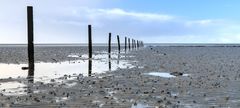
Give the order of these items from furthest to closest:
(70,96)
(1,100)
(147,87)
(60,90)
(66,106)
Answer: (147,87) < (60,90) < (70,96) < (1,100) < (66,106)

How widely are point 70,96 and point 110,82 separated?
5.59 m

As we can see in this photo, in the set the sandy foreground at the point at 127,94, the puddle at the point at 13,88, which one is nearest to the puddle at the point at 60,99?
the sandy foreground at the point at 127,94

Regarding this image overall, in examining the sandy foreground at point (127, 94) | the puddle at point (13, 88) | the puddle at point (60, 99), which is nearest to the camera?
the sandy foreground at point (127, 94)

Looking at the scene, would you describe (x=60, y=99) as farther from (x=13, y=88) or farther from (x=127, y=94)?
(x=13, y=88)

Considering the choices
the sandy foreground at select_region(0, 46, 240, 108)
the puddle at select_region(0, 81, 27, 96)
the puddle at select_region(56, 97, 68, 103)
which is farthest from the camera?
the puddle at select_region(0, 81, 27, 96)

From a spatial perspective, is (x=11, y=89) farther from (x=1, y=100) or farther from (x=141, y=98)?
(x=141, y=98)

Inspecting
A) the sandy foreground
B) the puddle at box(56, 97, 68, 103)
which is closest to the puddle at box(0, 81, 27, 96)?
the sandy foreground

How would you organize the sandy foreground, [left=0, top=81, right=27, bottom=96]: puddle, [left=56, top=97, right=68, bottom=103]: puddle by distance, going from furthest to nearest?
1. [left=0, top=81, right=27, bottom=96]: puddle
2. [left=56, top=97, right=68, bottom=103]: puddle
3. the sandy foreground

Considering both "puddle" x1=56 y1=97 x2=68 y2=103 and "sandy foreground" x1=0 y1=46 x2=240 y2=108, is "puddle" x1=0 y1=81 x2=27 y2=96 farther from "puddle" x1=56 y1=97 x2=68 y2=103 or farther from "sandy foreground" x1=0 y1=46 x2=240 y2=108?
"puddle" x1=56 y1=97 x2=68 y2=103

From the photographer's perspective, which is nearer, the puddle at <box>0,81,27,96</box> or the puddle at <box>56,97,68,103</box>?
the puddle at <box>56,97,68,103</box>

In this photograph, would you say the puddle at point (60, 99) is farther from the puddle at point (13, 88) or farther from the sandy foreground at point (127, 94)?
the puddle at point (13, 88)

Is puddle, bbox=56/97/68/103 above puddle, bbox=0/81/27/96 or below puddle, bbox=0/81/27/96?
above

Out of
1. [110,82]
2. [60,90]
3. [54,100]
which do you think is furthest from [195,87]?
[54,100]

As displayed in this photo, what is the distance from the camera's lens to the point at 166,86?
20219 millimetres
